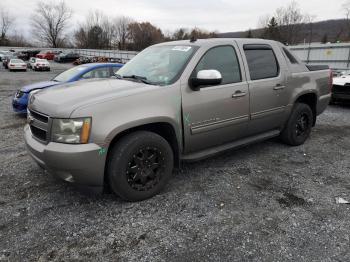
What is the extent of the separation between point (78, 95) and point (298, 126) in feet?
12.7

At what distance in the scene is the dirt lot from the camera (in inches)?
102

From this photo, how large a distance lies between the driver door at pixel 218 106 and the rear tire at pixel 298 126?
125 centimetres

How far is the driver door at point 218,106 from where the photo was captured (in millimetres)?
3551

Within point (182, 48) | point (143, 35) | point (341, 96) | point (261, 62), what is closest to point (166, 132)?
point (182, 48)

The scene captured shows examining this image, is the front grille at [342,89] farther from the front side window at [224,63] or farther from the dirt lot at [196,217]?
the front side window at [224,63]

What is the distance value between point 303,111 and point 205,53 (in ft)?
7.90

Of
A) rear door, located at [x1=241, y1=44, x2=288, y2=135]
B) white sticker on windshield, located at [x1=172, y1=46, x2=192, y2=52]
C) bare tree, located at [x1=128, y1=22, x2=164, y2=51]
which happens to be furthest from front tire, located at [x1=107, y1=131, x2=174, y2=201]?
bare tree, located at [x1=128, y1=22, x2=164, y2=51]

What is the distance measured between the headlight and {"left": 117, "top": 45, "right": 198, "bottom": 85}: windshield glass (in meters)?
1.07

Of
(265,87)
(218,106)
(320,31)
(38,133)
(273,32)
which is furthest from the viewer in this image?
(320,31)

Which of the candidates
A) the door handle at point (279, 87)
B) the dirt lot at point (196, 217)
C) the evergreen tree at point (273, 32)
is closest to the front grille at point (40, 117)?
the dirt lot at point (196, 217)

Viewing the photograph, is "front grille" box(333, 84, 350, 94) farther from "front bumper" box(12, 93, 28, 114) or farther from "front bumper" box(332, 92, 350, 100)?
"front bumper" box(12, 93, 28, 114)

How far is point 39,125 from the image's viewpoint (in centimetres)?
315

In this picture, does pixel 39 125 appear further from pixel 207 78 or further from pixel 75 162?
pixel 207 78

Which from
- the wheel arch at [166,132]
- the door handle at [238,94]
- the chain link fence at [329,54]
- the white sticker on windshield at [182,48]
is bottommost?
the wheel arch at [166,132]
